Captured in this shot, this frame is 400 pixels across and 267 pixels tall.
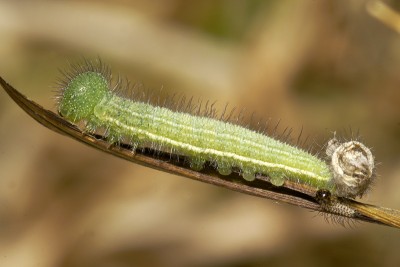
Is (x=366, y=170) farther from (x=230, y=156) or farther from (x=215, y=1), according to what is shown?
(x=215, y=1)

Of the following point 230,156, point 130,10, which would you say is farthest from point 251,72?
point 230,156

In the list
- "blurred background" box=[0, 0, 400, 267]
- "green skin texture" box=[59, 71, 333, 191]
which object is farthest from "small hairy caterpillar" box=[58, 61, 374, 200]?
"blurred background" box=[0, 0, 400, 267]

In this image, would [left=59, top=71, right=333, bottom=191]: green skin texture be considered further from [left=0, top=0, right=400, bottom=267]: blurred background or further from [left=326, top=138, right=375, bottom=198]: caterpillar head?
[left=0, top=0, right=400, bottom=267]: blurred background

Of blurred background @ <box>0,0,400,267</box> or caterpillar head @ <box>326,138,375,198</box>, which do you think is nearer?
caterpillar head @ <box>326,138,375,198</box>

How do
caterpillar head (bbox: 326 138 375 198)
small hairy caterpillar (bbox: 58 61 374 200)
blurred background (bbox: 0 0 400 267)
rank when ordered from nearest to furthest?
caterpillar head (bbox: 326 138 375 198), small hairy caterpillar (bbox: 58 61 374 200), blurred background (bbox: 0 0 400 267)

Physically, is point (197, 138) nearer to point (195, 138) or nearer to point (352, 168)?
point (195, 138)

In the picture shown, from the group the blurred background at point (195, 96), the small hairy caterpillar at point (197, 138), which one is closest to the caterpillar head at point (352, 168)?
the small hairy caterpillar at point (197, 138)

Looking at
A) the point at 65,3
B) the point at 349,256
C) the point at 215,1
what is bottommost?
the point at 349,256
